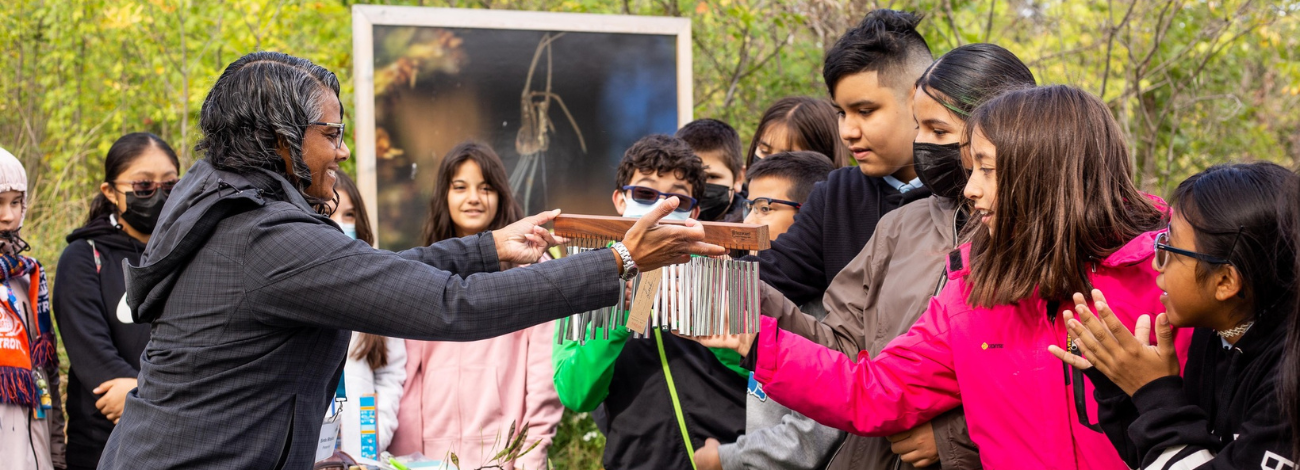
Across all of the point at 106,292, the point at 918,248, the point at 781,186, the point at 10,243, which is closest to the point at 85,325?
the point at 106,292

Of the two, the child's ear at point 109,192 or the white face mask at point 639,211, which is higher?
the child's ear at point 109,192

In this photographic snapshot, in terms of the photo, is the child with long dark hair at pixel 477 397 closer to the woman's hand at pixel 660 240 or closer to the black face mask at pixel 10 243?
the black face mask at pixel 10 243

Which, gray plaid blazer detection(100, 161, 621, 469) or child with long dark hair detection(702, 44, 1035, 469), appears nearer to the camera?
gray plaid blazer detection(100, 161, 621, 469)

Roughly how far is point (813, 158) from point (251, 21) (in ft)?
22.6

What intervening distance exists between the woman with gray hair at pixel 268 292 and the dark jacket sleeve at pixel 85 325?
2.26 metres

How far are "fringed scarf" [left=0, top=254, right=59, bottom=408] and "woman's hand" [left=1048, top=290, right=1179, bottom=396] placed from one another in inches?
164

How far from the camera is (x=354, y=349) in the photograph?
193 inches

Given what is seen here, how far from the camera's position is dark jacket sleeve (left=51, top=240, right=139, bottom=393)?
497 centimetres

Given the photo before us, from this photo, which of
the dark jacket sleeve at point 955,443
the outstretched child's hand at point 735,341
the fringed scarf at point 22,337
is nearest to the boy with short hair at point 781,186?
the outstretched child's hand at point 735,341

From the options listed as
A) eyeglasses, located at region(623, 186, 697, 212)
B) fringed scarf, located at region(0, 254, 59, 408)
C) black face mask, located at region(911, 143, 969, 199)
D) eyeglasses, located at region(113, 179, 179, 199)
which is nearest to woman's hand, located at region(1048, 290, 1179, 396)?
black face mask, located at region(911, 143, 969, 199)

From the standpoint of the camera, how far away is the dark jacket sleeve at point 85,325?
16.3 feet

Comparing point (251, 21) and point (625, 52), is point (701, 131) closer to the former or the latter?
point (625, 52)

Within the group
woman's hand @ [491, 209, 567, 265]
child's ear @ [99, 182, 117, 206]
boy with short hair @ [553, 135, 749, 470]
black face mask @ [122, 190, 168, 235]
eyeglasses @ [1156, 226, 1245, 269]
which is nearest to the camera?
eyeglasses @ [1156, 226, 1245, 269]

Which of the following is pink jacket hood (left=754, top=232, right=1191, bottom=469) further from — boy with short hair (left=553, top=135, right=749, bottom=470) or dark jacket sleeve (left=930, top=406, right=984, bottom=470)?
boy with short hair (left=553, top=135, right=749, bottom=470)
